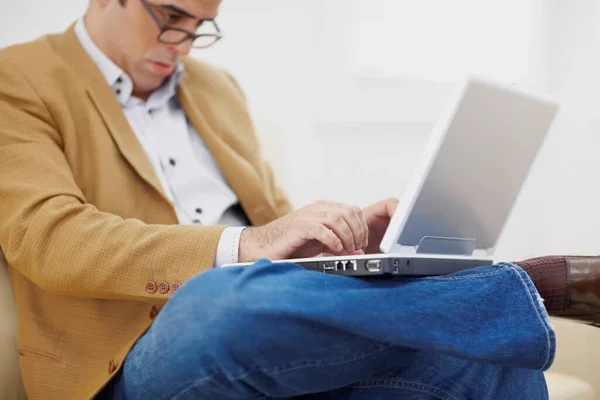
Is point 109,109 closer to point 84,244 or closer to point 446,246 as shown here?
point 84,244

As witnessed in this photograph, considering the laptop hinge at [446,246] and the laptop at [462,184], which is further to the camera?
the laptop hinge at [446,246]

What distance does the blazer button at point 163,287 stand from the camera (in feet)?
3.62

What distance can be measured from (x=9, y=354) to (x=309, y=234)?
0.54 meters

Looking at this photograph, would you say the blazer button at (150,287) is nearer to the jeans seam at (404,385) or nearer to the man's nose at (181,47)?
the jeans seam at (404,385)

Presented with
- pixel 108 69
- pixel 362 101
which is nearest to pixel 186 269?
pixel 108 69

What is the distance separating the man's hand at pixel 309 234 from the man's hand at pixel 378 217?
0.21 m

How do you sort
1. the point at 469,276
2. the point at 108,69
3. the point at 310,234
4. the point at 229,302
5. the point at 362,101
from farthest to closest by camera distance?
the point at 362,101, the point at 108,69, the point at 310,234, the point at 469,276, the point at 229,302

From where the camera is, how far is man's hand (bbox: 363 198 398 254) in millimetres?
1278

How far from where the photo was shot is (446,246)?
109 cm

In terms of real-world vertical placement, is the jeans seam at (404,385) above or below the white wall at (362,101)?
above

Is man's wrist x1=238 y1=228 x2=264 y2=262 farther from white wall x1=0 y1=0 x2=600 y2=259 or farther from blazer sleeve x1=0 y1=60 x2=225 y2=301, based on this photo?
white wall x1=0 y1=0 x2=600 y2=259

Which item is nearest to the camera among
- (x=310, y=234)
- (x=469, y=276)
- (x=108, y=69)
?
(x=469, y=276)

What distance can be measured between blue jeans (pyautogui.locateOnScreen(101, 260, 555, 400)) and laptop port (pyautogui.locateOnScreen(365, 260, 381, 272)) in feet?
0.06

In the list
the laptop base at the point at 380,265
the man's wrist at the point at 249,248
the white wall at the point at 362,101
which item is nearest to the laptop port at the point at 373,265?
the laptop base at the point at 380,265
